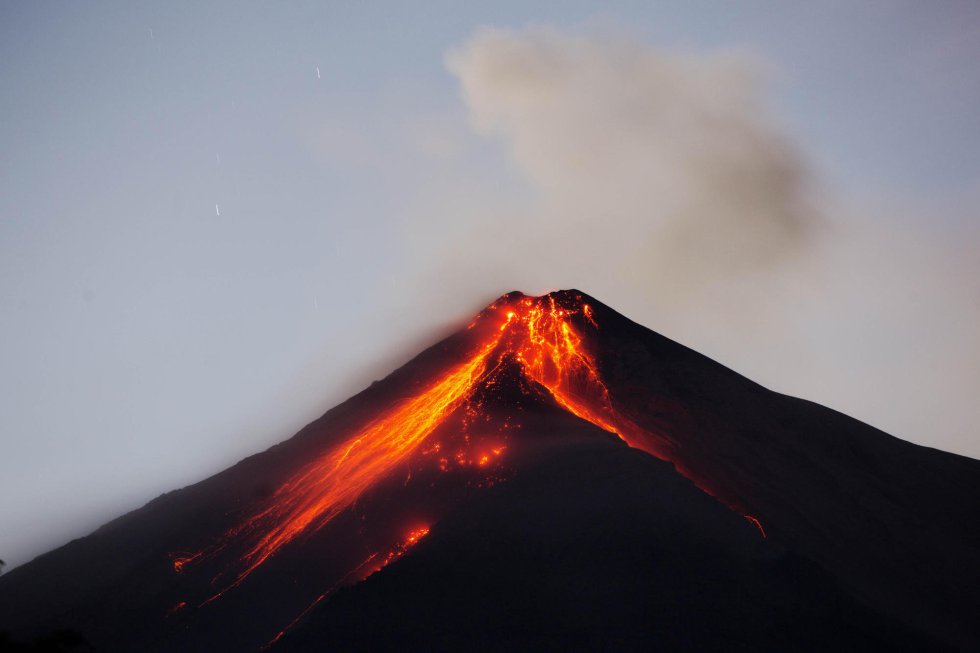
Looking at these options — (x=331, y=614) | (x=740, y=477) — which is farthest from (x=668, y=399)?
(x=331, y=614)

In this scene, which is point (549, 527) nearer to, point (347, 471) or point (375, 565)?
point (375, 565)

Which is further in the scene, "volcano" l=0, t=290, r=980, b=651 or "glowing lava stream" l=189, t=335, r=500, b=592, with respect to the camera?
"glowing lava stream" l=189, t=335, r=500, b=592

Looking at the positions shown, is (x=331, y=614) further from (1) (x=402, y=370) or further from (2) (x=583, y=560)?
(1) (x=402, y=370)

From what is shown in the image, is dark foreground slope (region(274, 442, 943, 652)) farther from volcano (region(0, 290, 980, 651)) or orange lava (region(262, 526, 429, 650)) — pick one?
orange lava (region(262, 526, 429, 650))

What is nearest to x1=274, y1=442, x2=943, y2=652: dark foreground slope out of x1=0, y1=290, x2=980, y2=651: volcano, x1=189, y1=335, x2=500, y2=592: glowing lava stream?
x1=0, y1=290, x2=980, y2=651: volcano

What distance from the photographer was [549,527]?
20188 millimetres

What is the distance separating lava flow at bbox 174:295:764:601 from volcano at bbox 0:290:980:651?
0.40ft

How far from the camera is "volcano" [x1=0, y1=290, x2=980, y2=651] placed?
1777 cm

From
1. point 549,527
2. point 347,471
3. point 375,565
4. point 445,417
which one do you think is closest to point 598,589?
point 549,527

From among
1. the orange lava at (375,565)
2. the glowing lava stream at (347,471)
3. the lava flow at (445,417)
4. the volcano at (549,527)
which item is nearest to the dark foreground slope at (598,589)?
the volcano at (549,527)

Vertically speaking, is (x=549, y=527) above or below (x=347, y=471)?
below

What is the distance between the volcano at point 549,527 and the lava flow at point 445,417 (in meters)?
0.12

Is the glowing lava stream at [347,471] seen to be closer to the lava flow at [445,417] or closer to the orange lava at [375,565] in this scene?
the lava flow at [445,417]

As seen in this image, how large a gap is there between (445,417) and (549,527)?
27.6 feet
